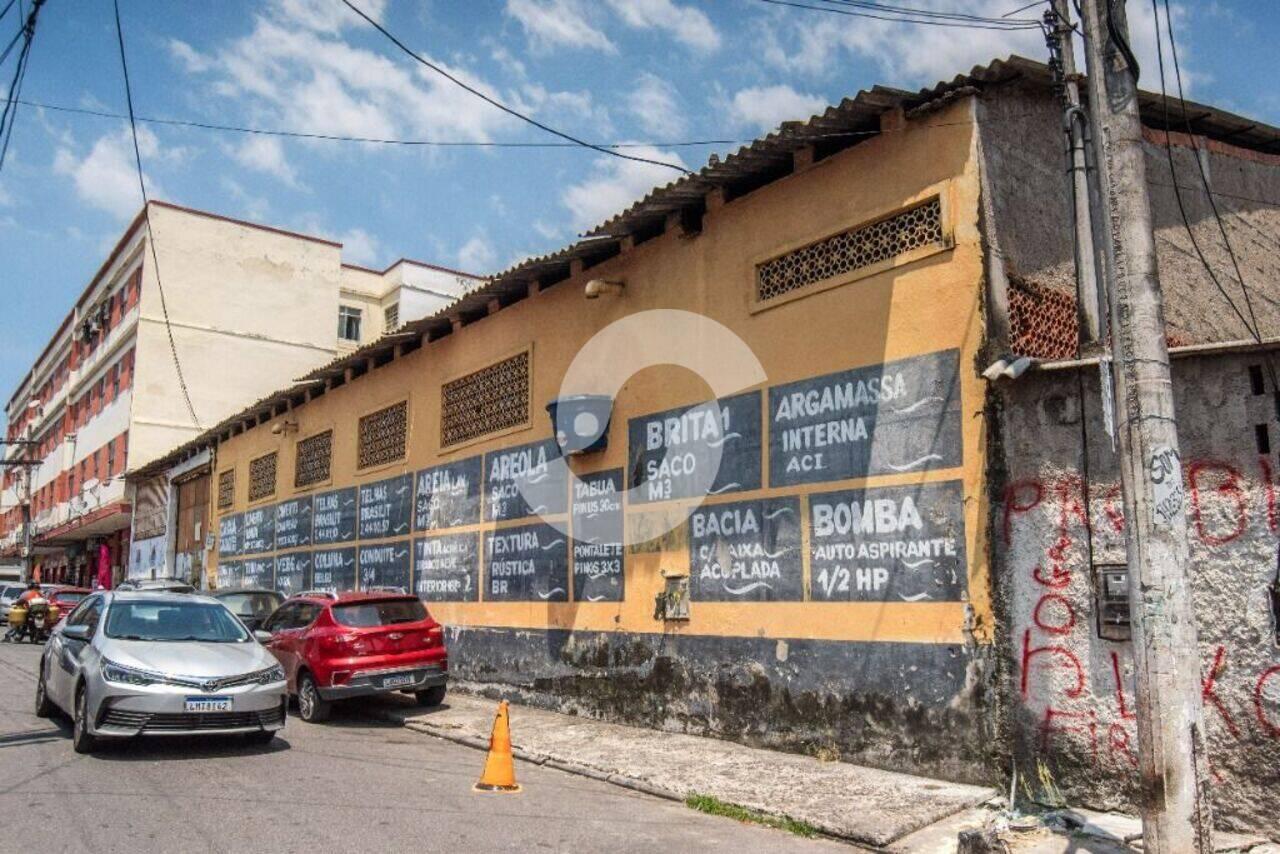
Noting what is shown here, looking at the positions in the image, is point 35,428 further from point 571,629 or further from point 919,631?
point 919,631

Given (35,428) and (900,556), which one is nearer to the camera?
(900,556)

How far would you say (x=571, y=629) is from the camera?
1215 cm

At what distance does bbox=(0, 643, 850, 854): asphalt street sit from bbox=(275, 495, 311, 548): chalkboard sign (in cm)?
1003

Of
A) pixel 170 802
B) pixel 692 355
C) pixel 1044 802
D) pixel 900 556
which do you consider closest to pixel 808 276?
pixel 692 355

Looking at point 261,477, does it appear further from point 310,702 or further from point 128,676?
point 128,676

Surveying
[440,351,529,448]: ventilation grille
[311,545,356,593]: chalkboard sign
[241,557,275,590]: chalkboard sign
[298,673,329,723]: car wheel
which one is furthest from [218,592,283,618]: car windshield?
[241,557,275,590]: chalkboard sign

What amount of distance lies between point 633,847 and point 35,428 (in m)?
52.2

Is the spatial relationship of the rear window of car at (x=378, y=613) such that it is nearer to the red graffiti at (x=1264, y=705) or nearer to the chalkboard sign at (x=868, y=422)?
the chalkboard sign at (x=868, y=422)

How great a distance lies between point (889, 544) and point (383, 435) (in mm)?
11132

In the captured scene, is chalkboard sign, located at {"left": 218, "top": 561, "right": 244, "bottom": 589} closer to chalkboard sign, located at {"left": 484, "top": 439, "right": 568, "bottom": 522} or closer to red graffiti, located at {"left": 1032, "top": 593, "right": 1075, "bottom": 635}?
chalkboard sign, located at {"left": 484, "top": 439, "right": 568, "bottom": 522}

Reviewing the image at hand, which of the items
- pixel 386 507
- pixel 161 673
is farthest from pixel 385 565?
pixel 161 673

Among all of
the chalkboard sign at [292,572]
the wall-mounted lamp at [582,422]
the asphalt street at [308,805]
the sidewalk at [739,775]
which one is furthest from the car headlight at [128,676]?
the chalkboard sign at [292,572]

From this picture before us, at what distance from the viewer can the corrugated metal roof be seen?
336 inches

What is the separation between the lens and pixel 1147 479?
18.5ft
